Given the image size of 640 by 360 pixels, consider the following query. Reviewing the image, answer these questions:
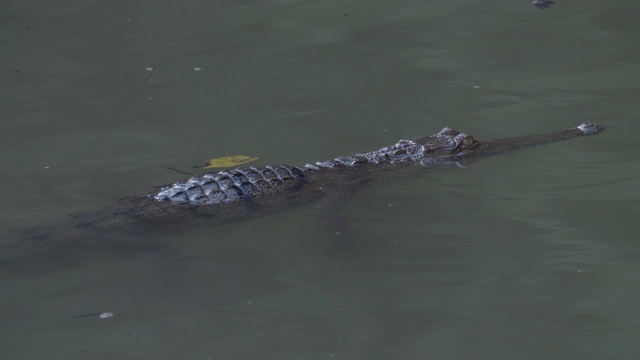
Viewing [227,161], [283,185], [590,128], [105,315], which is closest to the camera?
[105,315]

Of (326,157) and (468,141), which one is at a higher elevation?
(468,141)

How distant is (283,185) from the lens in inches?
233

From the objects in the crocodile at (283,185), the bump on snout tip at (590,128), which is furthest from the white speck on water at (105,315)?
the bump on snout tip at (590,128)

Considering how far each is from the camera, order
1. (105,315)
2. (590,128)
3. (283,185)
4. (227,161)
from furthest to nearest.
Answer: (590,128)
(227,161)
(283,185)
(105,315)

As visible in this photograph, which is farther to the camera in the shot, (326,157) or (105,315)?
(326,157)

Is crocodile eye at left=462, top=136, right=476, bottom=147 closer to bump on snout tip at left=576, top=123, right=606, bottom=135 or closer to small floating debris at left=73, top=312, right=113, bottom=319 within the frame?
bump on snout tip at left=576, top=123, right=606, bottom=135

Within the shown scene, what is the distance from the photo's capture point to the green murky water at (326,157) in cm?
435

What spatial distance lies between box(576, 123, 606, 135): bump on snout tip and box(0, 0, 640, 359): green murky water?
0.07 m

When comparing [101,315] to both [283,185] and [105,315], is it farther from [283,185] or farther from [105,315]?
[283,185]

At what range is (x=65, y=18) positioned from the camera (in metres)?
9.62

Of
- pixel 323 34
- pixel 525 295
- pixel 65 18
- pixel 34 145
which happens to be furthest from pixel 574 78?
pixel 65 18

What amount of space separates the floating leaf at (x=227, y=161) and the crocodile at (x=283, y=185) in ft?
1.03

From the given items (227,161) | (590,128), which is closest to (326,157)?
(227,161)

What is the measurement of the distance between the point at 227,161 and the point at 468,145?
5.84 ft
